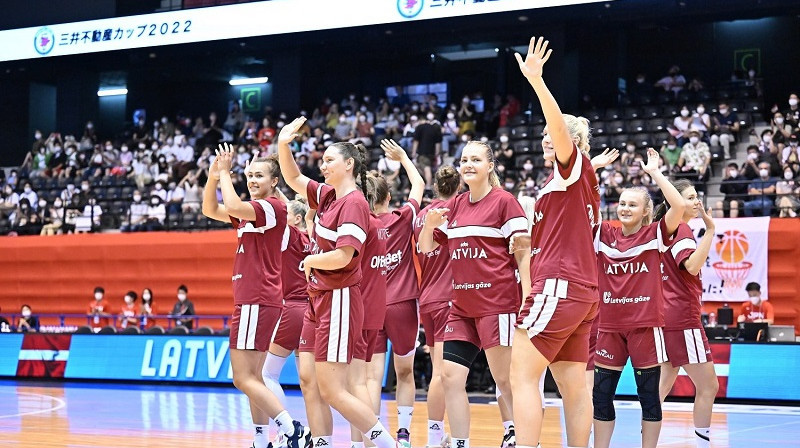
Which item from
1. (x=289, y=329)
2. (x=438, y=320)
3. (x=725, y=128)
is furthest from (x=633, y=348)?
(x=725, y=128)

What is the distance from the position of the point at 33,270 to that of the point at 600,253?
19499mm

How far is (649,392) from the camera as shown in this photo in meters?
6.93

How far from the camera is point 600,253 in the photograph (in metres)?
7.27

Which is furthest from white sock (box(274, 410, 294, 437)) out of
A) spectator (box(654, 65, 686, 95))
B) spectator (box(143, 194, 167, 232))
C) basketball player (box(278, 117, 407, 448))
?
spectator (box(654, 65, 686, 95))

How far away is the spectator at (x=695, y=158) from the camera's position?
738 inches

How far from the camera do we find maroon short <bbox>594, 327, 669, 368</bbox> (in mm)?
6953

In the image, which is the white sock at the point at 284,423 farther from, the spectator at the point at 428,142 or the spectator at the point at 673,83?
the spectator at the point at 673,83

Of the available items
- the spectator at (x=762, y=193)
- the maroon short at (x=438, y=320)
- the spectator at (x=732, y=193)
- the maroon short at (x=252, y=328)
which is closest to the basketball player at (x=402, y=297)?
the maroon short at (x=438, y=320)

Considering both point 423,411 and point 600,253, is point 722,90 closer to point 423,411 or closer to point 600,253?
point 423,411

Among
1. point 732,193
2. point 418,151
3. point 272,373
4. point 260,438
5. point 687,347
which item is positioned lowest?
point 260,438

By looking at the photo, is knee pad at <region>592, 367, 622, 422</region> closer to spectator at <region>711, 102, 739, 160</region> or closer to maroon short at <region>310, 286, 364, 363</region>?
maroon short at <region>310, 286, 364, 363</region>

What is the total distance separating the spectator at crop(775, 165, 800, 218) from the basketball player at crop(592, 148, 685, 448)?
10.7m

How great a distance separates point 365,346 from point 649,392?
195 centimetres

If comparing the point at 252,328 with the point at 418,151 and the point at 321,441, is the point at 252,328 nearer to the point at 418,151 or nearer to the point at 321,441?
the point at 321,441
